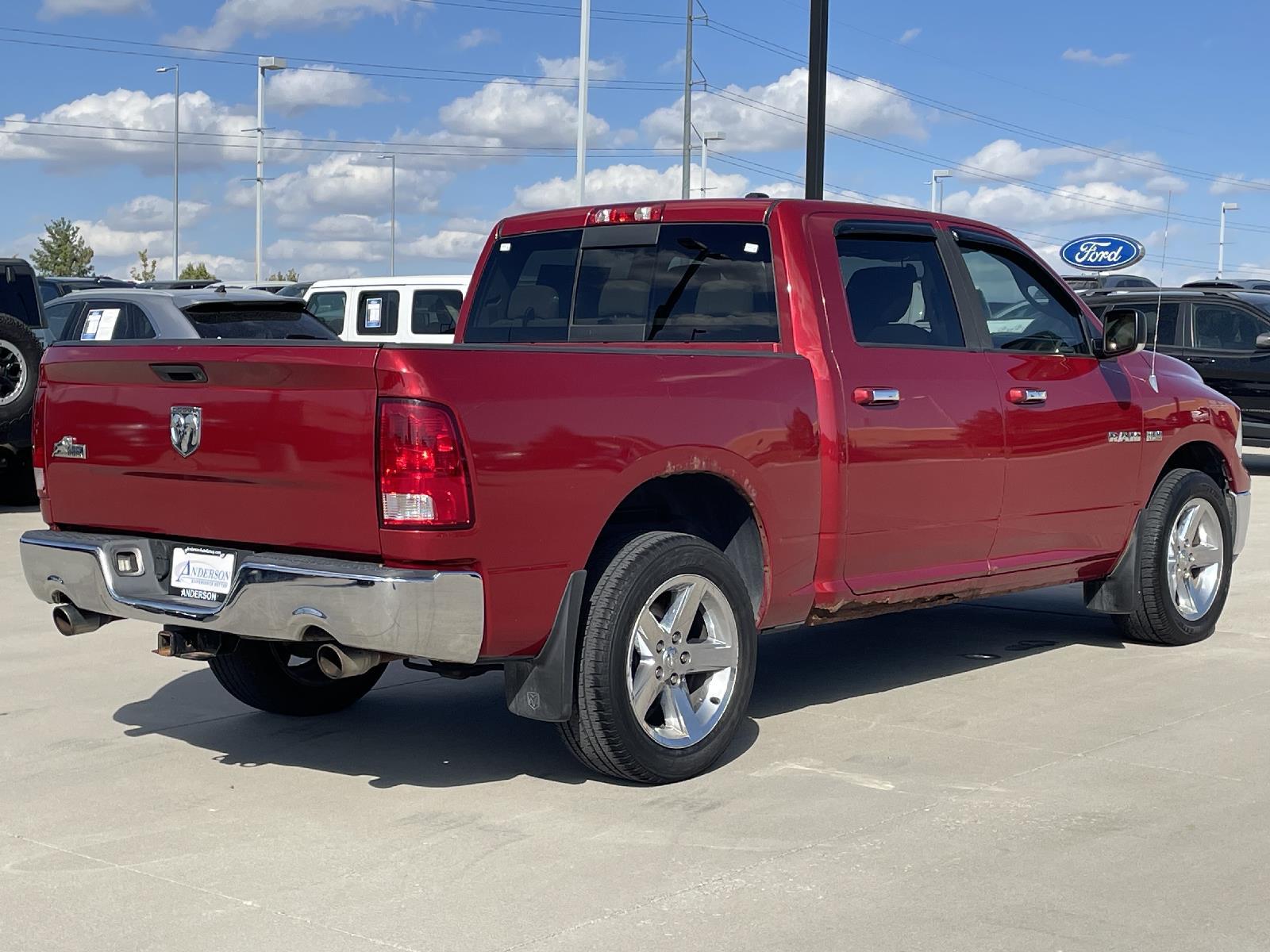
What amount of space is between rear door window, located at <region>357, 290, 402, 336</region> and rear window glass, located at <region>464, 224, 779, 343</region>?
11469 millimetres

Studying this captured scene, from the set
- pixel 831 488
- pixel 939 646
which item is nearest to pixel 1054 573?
pixel 939 646

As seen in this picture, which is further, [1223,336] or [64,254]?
[64,254]

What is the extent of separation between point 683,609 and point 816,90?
721 centimetres

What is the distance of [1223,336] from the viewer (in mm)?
18188

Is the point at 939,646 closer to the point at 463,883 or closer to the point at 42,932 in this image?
the point at 463,883

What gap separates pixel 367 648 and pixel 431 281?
44.4 ft

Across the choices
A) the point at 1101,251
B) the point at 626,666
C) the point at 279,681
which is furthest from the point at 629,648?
the point at 1101,251

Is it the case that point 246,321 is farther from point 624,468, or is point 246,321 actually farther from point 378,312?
point 624,468

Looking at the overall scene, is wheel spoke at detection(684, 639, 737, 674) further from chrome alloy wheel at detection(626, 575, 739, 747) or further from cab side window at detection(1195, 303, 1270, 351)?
cab side window at detection(1195, 303, 1270, 351)

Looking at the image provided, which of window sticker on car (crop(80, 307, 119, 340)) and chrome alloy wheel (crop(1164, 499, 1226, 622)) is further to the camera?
window sticker on car (crop(80, 307, 119, 340))

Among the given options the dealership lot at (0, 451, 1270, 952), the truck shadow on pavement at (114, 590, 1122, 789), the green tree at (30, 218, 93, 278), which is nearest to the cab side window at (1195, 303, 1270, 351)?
the truck shadow on pavement at (114, 590, 1122, 789)

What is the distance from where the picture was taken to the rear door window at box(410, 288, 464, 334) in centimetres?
1773

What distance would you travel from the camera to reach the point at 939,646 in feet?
25.7

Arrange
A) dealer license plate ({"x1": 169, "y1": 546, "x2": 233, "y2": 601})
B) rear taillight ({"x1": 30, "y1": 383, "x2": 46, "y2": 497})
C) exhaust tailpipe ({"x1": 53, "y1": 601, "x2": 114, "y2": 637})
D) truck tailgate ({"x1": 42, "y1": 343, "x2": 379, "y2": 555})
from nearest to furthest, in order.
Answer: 1. truck tailgate ({"x1": 42, "y1": 343, "x2": 379, "y2": 555})
2. dealer license plate ({"x1": 169, "y1": 546, "x2": 233, "y2": 601})
3. exhaust tailpipe ({"x1": 53, "y1": 601, "x2": 114, "y2": 637})
4. rear taillight ({"x1": 30, "y1": 383, "x2": 46, "y2": 497})
